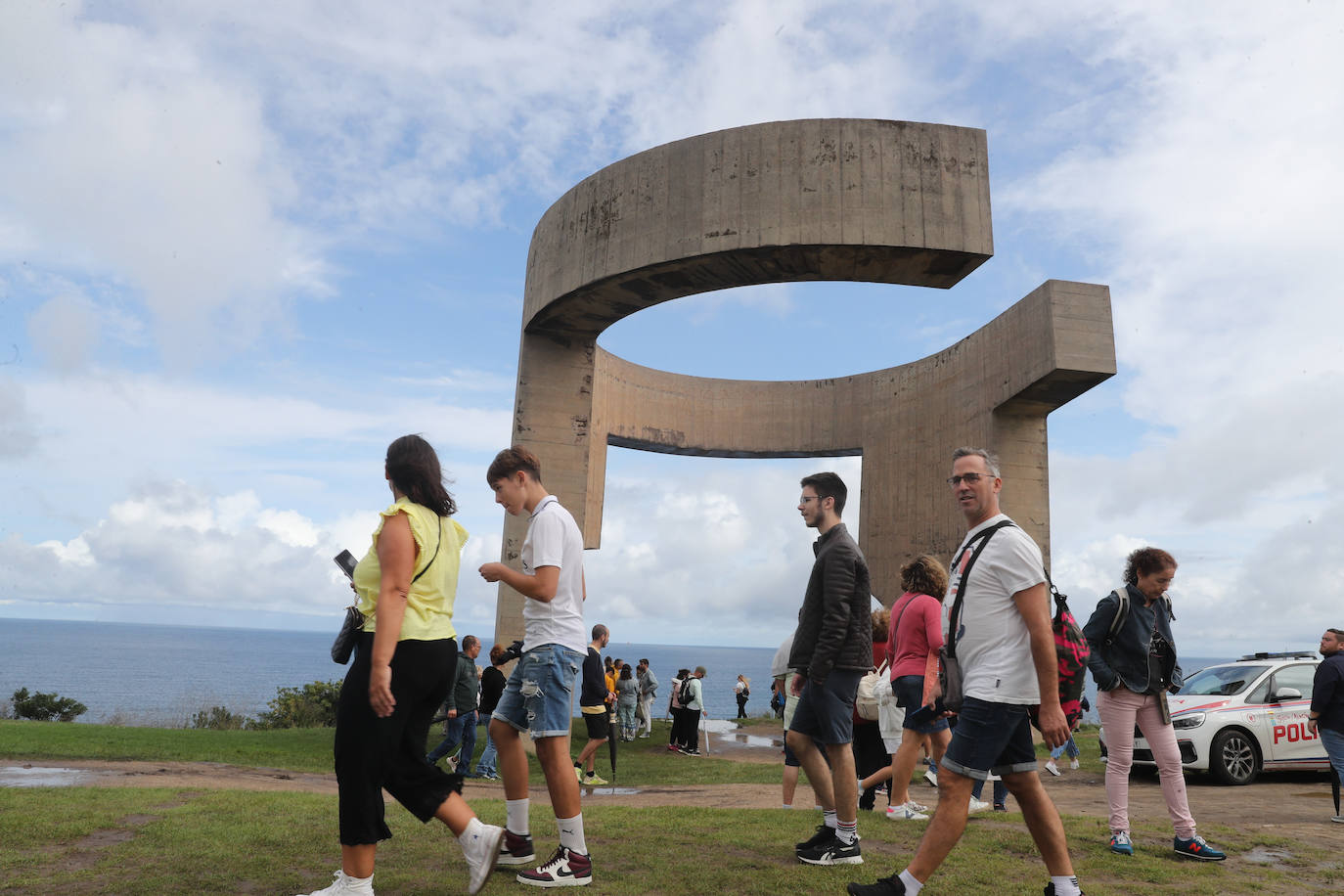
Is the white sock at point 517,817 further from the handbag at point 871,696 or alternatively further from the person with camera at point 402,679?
the handbag at point 871,696

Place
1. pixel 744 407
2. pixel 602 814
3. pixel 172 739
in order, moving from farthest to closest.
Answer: pixel 744 407 → pixel 172 739 → pixel 602 814

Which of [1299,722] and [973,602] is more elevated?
[973,602]

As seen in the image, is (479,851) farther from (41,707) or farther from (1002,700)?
(41,707)

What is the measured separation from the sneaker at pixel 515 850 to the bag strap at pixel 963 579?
1.94 m

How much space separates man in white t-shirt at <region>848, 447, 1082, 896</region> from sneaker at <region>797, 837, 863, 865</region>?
2.41 feet

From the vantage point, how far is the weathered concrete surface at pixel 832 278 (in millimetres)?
10586

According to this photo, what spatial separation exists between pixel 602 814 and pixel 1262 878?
332cm

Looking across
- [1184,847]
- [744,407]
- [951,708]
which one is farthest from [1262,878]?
[744,407]

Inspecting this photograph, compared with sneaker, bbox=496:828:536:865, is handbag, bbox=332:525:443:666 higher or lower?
higher

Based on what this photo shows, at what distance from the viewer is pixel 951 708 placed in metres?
3.43

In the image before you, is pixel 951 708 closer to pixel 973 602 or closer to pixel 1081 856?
pixel 973 602

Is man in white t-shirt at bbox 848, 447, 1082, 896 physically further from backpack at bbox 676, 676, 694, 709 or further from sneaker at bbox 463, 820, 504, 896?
backpack at bbox 676, 676, 694, 709

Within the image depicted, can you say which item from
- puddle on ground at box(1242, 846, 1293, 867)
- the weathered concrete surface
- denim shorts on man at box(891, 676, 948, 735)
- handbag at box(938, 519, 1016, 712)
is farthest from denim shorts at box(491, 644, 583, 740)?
the weathered concrete surface

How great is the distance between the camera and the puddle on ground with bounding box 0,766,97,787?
6.91 meters
